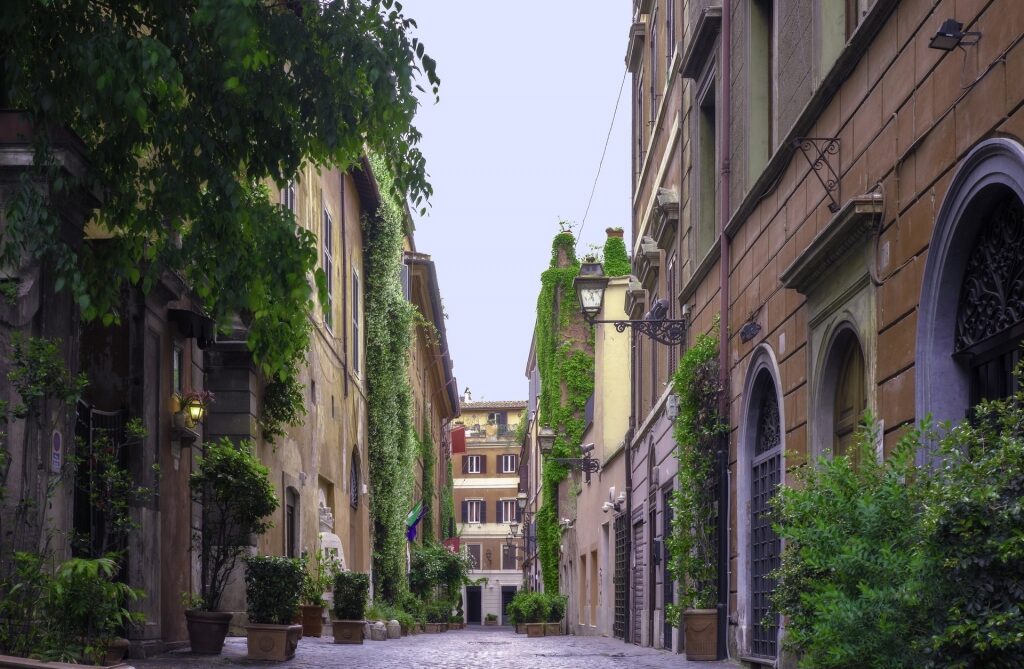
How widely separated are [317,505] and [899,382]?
15.8 m

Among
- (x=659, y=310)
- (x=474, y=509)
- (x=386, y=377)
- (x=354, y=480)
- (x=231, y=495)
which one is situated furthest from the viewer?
(x=474, y=509)

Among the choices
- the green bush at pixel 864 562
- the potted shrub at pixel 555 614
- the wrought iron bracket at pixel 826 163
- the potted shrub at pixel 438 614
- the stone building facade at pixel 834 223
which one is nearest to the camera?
the green bush at pixel 864 562

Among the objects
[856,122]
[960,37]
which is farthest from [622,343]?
[960,37]

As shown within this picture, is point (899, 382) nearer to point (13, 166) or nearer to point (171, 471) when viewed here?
point (13, 166)

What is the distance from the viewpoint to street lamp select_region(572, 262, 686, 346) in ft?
59.5

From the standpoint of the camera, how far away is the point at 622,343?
31234 millimetres

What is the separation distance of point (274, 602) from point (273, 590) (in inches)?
4.8

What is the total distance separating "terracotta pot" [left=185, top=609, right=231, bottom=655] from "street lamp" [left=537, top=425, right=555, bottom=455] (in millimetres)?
24869

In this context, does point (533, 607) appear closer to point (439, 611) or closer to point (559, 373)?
point (439, 611)

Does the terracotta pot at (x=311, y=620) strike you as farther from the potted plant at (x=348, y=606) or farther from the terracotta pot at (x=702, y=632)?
the terracotta pot at (x=702, y=632)

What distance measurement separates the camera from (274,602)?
1391 cm

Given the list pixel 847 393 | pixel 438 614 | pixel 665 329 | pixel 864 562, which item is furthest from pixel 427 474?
pixel 864 562

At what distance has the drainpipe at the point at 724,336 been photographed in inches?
569

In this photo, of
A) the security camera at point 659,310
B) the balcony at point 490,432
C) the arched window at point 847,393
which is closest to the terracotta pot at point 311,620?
the security camera at point 659,310
